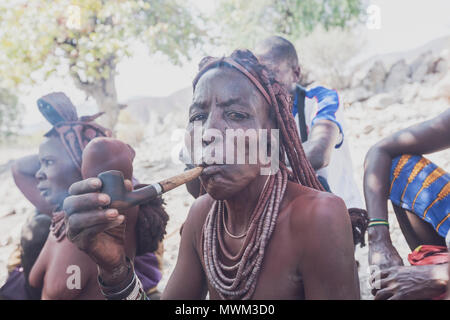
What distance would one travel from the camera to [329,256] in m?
1.23

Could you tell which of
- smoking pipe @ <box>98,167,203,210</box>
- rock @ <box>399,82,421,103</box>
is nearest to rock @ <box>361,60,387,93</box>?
rock @ <box>399,82,421,103</box>

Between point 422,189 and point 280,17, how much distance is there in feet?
48.2

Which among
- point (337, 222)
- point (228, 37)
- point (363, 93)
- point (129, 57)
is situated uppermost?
point (228, 37)

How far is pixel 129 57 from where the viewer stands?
27.4ft

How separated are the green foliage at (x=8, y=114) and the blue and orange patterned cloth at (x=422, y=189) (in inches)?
989

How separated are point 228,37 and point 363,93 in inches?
219

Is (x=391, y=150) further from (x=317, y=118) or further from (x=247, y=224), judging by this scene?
(x=247, y=224)

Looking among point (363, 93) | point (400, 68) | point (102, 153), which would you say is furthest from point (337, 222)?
point (400, 68)

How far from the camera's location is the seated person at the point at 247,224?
1228 mm

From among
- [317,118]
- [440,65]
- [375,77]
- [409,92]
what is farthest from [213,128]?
[375,77]

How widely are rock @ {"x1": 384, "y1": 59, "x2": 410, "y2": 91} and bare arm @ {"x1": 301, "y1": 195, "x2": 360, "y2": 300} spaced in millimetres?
13386

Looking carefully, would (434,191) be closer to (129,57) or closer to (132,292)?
(132,292)

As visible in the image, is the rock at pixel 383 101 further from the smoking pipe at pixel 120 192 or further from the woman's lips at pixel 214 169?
the smoking pipe at pixel 120 192

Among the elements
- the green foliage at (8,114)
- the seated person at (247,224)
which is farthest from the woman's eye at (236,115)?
the green foliage at (8,114)
